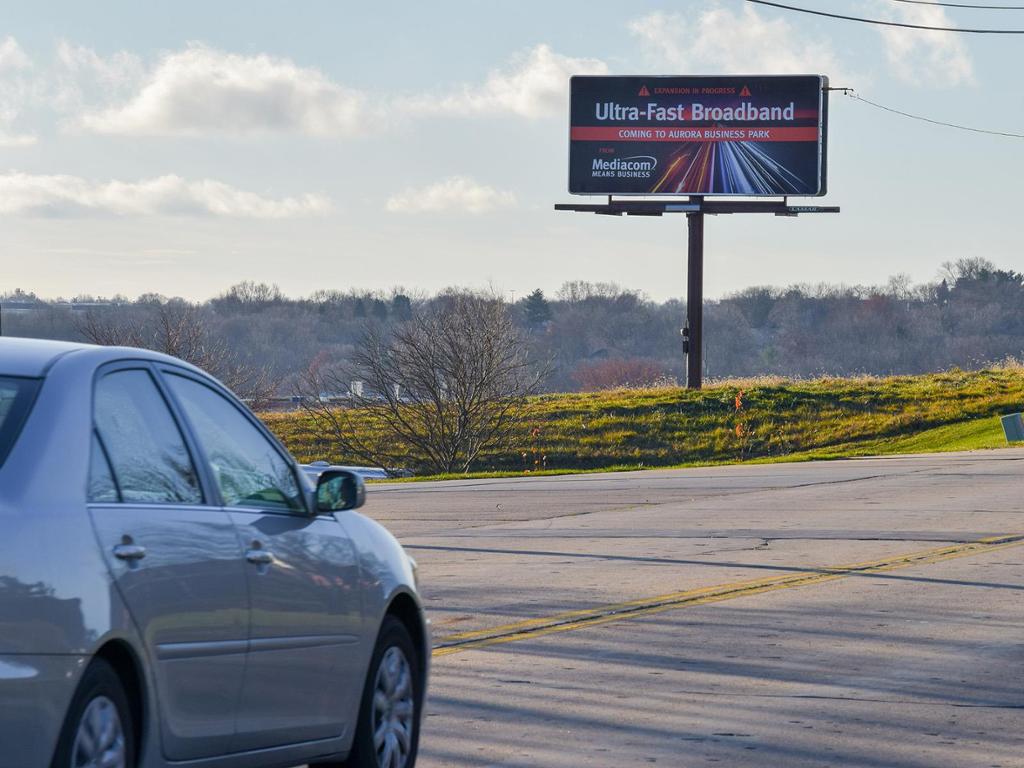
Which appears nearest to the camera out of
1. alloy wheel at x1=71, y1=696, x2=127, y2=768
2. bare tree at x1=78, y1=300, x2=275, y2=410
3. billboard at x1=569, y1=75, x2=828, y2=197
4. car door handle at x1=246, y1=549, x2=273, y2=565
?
alloy wheel at x1=71, y1=696, x2=127, y2=768

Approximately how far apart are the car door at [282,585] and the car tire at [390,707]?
0.14m

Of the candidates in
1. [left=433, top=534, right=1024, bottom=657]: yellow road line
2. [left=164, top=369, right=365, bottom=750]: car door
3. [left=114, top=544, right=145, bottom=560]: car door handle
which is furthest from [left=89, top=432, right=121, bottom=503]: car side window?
[left=433, top=534, right=1024, bottom=657]: yellow road line

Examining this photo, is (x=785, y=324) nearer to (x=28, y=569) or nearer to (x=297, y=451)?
(x=297, y=451)

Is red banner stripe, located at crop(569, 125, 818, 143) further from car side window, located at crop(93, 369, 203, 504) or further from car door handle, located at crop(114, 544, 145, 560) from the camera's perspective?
car door handle, located at crop(114, 544, 145, 560)

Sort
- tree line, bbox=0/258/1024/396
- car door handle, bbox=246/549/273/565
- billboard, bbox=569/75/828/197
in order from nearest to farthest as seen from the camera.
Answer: car door handle, bbox=246/549/273/565 < billboard, bbox=569/75/828/197 < tree line, bbox=0/258/1024/396

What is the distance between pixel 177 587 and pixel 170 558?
0.29 feet

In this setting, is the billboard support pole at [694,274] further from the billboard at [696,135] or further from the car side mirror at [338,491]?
the car side mirror at [338,491]

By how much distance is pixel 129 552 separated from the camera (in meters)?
4.82

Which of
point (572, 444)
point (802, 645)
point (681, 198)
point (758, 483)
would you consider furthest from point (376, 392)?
point (802, 645)

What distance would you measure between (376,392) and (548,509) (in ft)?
75.9

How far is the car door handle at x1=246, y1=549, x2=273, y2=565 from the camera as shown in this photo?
5534mm

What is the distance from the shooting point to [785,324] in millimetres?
183625

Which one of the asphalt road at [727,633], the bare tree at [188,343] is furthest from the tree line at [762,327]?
the asphalt road at [727,633]

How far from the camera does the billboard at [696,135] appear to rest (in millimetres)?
47969
